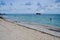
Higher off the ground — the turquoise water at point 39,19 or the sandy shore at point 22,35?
the sandy shore at point 22,35

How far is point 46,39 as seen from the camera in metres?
9.73

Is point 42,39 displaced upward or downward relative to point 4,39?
downward

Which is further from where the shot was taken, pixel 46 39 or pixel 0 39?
pixel 46 39

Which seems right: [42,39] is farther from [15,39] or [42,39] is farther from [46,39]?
[15,39]

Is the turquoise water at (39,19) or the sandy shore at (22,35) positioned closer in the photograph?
the sandy shore at (22,35)

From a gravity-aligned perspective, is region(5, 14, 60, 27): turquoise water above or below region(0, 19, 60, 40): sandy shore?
below

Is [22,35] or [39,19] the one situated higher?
[22,35]

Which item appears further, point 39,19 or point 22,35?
point 39,19

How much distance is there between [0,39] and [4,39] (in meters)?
0.28

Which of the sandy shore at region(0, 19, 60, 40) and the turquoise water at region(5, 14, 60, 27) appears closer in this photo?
the sandy shore at region(0, 19, 60, 40)

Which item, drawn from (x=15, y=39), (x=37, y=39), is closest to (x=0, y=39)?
(x=15, y=39)

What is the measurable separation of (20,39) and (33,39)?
106 cm

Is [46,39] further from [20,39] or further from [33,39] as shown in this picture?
[20,39]

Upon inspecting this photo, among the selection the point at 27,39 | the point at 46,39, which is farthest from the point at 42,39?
the point at 27,39
